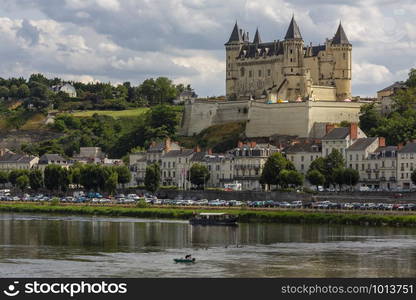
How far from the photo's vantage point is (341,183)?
3519 inches

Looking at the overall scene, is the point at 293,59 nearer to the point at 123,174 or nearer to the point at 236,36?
the point at 236,36

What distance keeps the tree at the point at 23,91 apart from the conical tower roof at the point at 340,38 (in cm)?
6662

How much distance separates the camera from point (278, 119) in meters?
116

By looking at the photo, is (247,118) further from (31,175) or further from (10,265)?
(10,265)

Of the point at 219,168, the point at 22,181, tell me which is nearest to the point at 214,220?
the point at 219,168

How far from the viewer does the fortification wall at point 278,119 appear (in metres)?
113

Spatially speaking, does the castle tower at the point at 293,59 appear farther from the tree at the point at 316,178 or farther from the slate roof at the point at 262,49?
the tree at the point at 316,178

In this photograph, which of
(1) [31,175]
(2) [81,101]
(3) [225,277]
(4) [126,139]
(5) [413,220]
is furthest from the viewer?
(2) [81,101]

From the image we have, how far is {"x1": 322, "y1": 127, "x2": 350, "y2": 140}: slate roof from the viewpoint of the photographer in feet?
314

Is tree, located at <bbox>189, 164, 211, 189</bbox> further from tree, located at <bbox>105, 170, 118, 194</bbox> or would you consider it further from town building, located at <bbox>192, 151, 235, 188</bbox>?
tree, located at <bbox>105, 170, 118, 194</bbox>

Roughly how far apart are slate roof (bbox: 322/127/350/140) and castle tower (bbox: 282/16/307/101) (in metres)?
25.0

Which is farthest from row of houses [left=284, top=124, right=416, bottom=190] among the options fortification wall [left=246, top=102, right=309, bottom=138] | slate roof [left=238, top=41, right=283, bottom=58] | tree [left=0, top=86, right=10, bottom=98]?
tree [left=0, top=86, right=10, bottom=98]

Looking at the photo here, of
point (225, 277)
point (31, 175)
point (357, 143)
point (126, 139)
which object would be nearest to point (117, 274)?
point (225, 277)

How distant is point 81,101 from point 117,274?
123 m
